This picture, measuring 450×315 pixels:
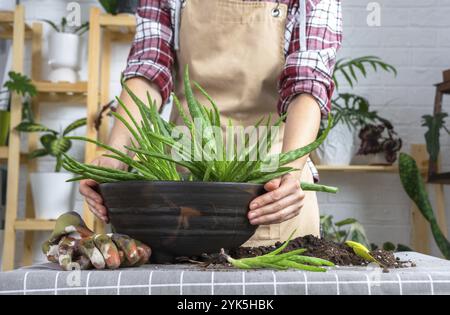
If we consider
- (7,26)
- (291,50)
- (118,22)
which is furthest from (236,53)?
(7,26)

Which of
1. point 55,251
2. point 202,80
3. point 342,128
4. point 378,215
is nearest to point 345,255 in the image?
point 55,251

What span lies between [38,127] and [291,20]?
1.67 metres

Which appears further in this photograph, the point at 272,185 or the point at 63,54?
the point at 63,54

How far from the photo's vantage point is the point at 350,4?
122 inches

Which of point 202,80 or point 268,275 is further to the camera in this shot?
point 202,80

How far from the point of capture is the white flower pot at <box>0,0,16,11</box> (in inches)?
117

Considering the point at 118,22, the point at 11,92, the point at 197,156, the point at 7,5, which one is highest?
the point at 7,5

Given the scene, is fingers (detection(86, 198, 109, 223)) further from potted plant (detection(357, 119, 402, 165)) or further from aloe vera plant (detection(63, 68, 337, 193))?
potted plant (detection(357, 119, 402, 165))

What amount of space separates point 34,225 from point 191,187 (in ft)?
7.16

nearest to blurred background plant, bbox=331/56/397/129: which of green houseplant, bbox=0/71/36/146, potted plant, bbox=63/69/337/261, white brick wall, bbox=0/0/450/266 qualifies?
white brick wall, bbox=0/0/450/266

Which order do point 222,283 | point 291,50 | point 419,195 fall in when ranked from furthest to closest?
point 419,195, point 291,50, point 222,283

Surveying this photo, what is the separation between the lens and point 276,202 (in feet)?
2.59

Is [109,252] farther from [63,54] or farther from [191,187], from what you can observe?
[63,54]
